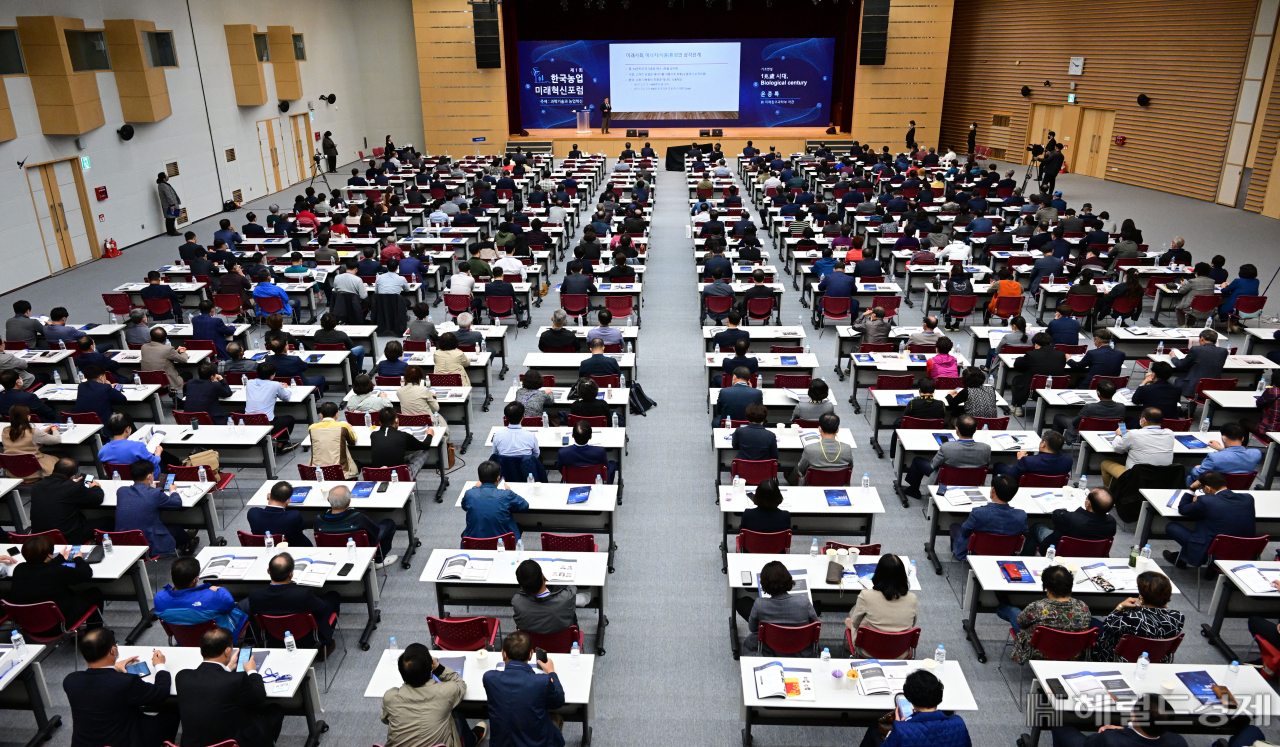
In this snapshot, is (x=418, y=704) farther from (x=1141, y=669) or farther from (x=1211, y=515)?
(x=1211, y=515)

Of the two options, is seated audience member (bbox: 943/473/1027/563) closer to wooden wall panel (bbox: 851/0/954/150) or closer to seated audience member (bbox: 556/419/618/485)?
seated audience member (bbox: 556/419/618/485)

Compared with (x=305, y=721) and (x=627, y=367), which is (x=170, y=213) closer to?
(x=627, y=367)

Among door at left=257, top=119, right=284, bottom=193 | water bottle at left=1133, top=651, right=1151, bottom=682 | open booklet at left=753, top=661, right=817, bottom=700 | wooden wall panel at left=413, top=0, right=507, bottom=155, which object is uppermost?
wooden wall panel at left=413, top=0, right=507, bottom=155

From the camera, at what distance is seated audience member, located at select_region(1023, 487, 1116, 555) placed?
22.2 feet

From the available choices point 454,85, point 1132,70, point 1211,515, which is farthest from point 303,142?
point 1211,515

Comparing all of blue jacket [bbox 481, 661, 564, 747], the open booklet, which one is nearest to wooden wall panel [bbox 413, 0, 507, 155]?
the open booklet

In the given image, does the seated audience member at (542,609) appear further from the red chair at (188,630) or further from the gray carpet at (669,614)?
the red chair at (188,630)

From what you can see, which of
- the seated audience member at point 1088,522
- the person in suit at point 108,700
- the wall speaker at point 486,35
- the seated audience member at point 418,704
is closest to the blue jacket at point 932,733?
the seated audience member at point 418,704

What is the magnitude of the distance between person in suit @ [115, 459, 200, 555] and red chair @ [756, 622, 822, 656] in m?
5.46

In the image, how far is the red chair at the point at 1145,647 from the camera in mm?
5688

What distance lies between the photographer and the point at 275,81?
28.2m

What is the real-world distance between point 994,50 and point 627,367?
30.0 metres

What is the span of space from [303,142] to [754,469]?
28.3 meters

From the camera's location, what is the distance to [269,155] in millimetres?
28094
